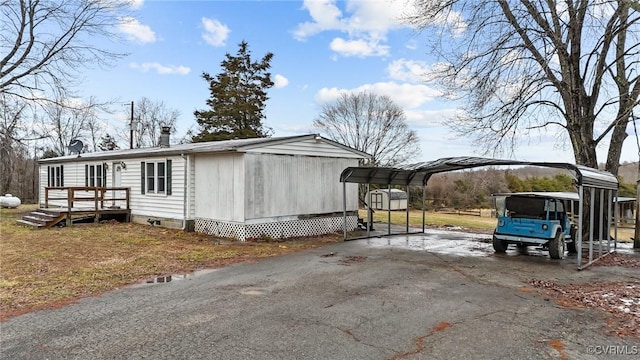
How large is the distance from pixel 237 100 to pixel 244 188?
2594 cm

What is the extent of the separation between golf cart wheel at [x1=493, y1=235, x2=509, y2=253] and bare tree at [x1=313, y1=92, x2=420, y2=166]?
23286 mm

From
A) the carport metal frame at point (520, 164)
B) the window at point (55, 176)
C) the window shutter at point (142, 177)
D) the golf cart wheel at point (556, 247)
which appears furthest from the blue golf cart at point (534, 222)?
the window at point (55, 176)

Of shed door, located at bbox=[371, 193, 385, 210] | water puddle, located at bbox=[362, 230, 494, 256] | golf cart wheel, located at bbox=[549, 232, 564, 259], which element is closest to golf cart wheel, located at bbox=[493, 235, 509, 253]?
water puddle, located at bbox=[362, 230, 494, 256]

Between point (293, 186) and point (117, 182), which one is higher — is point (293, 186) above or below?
below

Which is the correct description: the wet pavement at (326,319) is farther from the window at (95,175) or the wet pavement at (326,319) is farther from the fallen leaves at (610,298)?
the window at (95,175)

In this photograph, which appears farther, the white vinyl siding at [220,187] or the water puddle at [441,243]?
the white vinyl siding at [220,187]

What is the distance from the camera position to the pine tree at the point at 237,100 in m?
34.9

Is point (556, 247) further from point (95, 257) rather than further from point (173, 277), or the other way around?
point (95, 257)

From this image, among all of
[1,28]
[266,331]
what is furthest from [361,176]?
[1,28]

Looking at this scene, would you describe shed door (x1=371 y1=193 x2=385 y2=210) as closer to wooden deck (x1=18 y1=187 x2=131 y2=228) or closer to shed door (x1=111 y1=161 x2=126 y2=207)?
wooden deck (x1=18 y1=187 x2=131 y2=228)

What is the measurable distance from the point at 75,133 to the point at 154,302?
121 ft

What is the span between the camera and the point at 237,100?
3559 cm

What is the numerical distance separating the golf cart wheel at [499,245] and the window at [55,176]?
19737 millimetres

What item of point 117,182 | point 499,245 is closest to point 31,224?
point 117,182
